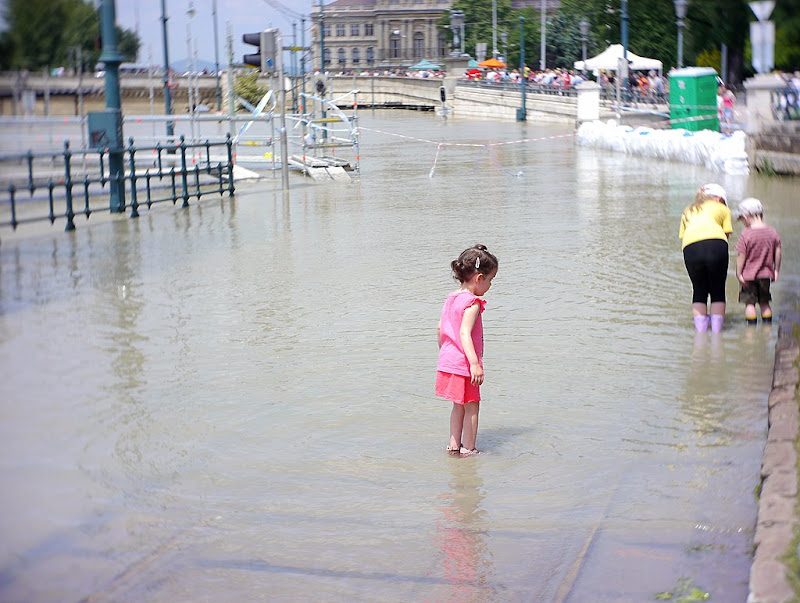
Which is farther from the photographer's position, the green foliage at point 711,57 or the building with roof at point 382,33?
the building with roof at point 382,33

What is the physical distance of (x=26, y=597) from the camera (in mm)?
4254

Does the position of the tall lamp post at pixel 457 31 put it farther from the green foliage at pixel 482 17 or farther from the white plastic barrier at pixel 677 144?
the white plastic barrier at pixel 677 144

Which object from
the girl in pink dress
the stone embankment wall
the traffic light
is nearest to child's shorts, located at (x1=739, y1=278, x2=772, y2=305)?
the girl in pink dress

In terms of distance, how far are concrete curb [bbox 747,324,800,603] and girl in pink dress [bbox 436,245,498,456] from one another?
1.53 meters

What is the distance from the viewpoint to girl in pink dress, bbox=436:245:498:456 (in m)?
5.82

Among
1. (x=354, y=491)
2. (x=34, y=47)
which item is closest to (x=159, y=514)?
(x=354, y=491)

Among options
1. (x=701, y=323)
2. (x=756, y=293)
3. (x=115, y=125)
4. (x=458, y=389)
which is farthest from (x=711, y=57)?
(x=115, y=125)

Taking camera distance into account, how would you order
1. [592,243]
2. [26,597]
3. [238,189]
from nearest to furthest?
[26,597] < [592,243] < [238,189]

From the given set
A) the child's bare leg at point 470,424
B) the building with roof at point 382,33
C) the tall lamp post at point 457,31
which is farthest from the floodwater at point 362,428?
the building with roof at point 382,33

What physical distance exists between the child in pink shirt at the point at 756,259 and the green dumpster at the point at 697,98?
949 inches

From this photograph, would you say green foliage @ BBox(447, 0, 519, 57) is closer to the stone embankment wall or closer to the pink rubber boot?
the stone embankment wall

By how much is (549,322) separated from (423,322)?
110 cm

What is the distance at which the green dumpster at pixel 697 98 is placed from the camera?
32.3 metres

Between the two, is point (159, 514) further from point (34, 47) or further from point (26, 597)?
point (34, 47)
